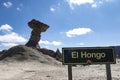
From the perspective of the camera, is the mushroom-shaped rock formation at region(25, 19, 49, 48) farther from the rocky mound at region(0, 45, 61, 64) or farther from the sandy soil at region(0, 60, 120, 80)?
the sandy soil at region(0, 60, 120, 80)

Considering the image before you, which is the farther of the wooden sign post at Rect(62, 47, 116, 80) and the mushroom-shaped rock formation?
the mushroom-shaped rock formation

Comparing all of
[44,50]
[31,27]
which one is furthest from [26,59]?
[31,27]

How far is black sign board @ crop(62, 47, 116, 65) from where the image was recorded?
1328cm

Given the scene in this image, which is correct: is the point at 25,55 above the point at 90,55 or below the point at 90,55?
above

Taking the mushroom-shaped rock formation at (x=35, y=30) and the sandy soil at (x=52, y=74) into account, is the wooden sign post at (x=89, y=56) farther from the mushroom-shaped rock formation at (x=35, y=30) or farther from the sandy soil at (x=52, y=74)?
the mushroom-shaped rock formation at (x=35, y=30)

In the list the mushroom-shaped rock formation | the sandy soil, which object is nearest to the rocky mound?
the sandy soil

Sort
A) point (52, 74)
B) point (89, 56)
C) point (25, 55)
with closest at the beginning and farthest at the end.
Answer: point (89, 56), point (52, 74), point (25, 55)

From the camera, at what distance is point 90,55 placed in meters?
13.3

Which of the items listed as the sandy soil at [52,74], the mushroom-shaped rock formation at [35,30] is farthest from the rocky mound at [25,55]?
the mushroom-shaped rock formation at [35,30]

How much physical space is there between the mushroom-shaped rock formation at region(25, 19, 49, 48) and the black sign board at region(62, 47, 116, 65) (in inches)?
2506

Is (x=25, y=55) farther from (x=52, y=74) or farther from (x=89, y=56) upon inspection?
(x=89, y=56)

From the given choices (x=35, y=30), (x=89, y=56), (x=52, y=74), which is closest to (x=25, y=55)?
(x=35, y=30)

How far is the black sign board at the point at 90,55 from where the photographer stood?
13.3 metres

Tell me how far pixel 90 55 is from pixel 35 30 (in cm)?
6414
